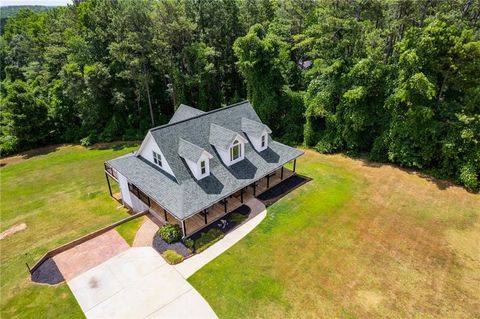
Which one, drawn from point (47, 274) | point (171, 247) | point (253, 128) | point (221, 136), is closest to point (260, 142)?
point (253, 128)

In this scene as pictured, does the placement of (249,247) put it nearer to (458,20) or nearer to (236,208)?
(236,208)

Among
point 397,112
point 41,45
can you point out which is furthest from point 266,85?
point 41,45

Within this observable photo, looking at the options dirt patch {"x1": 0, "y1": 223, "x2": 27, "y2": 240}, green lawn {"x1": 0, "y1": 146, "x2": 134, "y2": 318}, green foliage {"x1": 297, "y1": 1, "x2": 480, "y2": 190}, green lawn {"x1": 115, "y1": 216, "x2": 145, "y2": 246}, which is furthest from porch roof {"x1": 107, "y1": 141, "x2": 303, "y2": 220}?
green foliage {"x1": 297, "y1": 1, "x2": 480, "y2": 190}

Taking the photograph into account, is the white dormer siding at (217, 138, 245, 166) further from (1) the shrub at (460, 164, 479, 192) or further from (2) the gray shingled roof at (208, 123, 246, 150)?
(1) the shrub at (460, 164, 479, 192)

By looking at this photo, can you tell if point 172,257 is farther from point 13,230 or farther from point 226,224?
point 13,230

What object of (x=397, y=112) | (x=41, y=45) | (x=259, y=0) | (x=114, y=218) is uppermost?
(x=259, y=0)

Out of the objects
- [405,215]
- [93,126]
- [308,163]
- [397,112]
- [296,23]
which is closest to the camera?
[405,215]

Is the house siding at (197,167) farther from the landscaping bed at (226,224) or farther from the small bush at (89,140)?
the small bush at (89,140)
